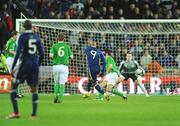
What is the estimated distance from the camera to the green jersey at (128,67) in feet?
78.9

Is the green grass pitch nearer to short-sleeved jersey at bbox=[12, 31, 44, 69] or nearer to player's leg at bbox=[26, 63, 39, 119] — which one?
player's leg at bbox=[26, 63, 39, 119]

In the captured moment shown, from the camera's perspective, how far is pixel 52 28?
87.6 ft

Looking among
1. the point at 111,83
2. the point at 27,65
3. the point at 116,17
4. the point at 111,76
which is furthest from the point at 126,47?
the point at 27,65

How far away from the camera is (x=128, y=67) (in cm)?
2419

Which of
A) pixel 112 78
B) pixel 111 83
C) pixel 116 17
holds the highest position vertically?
pixel 116 17

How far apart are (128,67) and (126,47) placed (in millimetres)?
3987

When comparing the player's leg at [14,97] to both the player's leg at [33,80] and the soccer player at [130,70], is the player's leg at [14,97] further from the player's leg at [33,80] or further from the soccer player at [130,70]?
the soccer player at [130,70]

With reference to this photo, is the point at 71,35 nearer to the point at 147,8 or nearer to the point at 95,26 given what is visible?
the point at 95,26

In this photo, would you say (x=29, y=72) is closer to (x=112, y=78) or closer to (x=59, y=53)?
(x=59, y=53)

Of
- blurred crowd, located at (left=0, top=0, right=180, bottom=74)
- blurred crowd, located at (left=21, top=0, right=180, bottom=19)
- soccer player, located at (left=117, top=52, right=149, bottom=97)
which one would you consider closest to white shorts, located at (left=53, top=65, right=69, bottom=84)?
soccer player, located at (left=117, top=52, right=149, bottom=97)

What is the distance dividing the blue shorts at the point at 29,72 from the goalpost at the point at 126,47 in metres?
11.4

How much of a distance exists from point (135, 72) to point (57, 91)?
17.0 feet

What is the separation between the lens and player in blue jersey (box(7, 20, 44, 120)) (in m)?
14.1

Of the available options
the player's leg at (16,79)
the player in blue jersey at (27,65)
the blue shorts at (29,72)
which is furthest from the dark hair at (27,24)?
the player's leg at (16,79)
